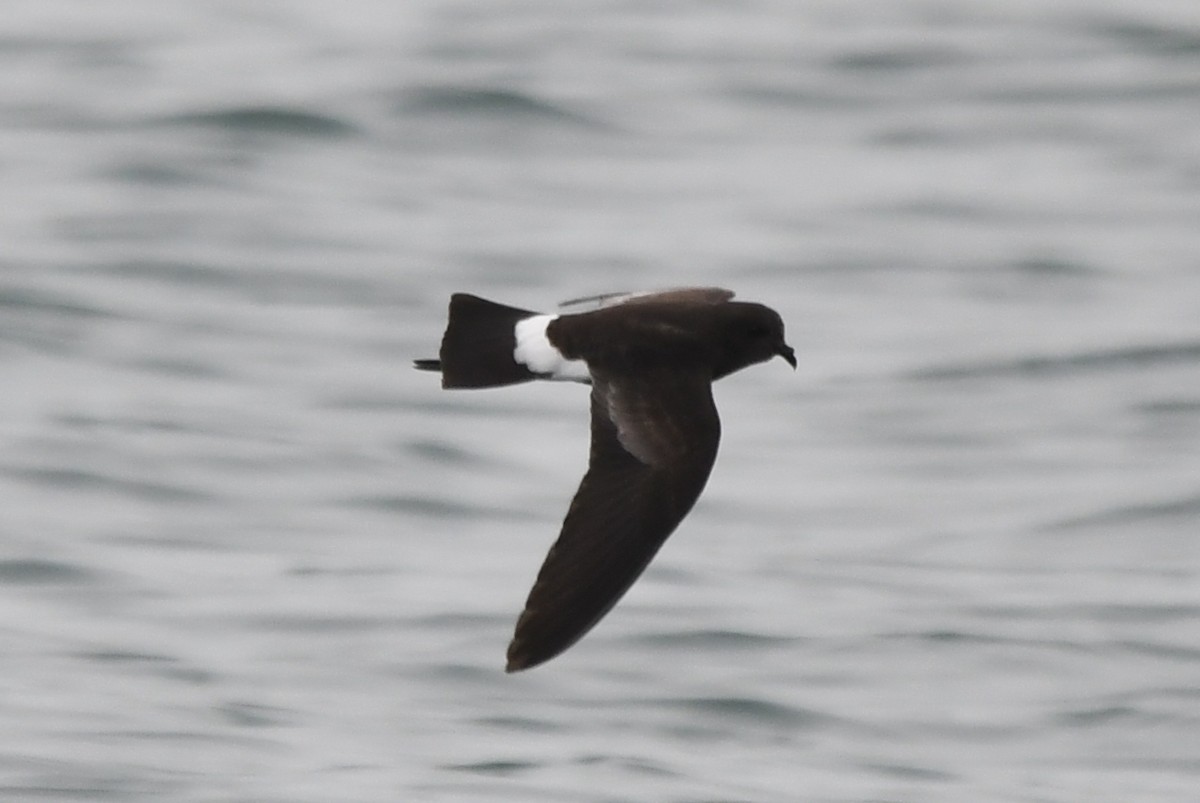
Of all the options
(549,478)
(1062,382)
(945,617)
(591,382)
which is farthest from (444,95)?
(591,382)

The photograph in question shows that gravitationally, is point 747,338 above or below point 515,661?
above

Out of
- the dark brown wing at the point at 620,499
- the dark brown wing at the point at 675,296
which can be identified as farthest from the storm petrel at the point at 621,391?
the dark brown wing at the point at 675,296

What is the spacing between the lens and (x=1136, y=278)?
570 inches

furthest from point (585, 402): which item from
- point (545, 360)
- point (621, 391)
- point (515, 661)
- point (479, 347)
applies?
point (515, 661)

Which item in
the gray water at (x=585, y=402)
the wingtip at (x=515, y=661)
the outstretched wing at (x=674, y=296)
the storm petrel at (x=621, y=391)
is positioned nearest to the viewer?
the wingtip at (x=515, y=661)

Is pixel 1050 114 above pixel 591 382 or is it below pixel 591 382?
below

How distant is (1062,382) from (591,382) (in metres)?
6.98

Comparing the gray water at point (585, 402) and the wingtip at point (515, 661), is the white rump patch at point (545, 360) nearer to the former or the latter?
the wingtip at point (515, 661)

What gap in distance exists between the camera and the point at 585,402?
12.0 metres

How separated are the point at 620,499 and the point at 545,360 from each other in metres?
0.50

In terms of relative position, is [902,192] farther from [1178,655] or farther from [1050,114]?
[1178,655]

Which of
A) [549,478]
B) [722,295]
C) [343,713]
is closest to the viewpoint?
[722,295]

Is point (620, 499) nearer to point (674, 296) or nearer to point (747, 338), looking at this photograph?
point (747, 338)

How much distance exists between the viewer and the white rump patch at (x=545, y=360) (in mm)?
6176
